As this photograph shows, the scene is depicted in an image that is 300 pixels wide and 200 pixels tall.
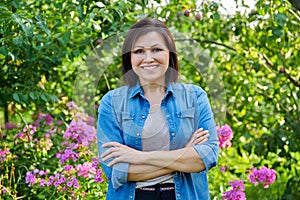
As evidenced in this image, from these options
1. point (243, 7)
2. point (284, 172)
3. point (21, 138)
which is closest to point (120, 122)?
point (21, 138)

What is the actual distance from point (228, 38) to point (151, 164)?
227cm

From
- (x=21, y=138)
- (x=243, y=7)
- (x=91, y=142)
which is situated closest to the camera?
(x=91, y=142)

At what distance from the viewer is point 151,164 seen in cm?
187

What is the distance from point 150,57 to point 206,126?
275 millimetres

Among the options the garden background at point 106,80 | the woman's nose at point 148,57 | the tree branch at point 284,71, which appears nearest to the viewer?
the woman's nose at point 148,57

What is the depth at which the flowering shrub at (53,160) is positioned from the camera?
9.12ft

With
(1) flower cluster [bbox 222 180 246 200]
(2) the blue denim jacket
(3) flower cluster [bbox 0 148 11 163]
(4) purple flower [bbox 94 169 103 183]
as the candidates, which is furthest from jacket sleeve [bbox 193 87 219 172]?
(3) flower cluster [bbox 0 148 11 163]

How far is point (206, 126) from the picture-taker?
194 cm

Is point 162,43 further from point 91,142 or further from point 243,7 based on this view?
point 243,7

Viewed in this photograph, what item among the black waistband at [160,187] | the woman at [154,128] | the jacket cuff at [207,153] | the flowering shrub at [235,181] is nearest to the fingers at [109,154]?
the woman at [154,128]

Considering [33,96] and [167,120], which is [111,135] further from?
[33,96]

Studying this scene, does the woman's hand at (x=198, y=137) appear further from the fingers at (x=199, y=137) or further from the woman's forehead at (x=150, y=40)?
the woman's forehead at (x=150, y=40)

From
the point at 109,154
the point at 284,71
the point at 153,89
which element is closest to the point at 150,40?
the point at 153,89

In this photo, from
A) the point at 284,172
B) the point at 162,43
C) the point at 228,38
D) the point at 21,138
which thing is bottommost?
the point at 284,172
